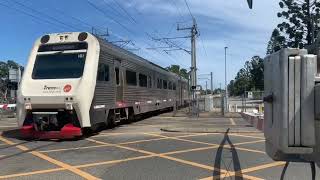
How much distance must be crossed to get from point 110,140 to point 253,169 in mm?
6783

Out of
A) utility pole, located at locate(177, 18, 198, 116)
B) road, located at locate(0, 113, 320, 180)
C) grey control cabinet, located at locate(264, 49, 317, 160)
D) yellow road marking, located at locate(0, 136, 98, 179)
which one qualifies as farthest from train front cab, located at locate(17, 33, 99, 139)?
utility pole, located at locate(177, 18, 198, 116)

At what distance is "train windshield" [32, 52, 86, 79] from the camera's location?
52.7 feet

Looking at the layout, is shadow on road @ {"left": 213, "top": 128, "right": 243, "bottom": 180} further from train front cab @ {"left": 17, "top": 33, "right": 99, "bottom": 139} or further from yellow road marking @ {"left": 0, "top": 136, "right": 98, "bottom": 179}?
train front cab @ {"left": 17, "top": 33, "right": 99, "bottom": 139}

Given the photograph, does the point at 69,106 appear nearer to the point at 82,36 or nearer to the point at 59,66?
the point at 59,66

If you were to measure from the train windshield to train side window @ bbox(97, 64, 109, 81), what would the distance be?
829 millimetres

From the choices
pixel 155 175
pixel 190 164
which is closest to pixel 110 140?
pixel 190 164

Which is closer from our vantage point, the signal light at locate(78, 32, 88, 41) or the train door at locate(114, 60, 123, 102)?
the signal light at locate(78, 32, 88, 41)

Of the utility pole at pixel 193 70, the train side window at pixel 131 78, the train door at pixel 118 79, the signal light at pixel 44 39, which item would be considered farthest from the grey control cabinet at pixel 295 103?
the utility pole at pixel 193 70

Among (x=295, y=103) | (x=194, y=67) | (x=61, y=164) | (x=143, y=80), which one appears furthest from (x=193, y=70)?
(x=295, y=103)

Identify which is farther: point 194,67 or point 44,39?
point 194,67

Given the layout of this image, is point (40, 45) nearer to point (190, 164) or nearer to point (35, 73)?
point (35, 73)

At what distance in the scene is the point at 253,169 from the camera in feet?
32.1

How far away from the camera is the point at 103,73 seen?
17.4m

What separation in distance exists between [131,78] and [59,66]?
6566 mm
